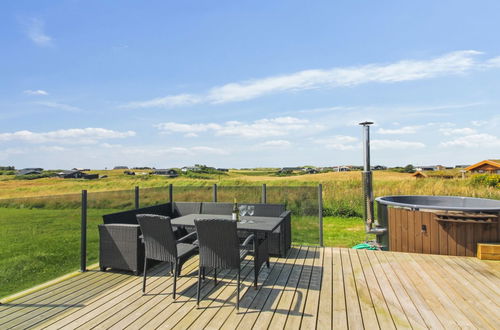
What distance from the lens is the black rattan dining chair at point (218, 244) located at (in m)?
2.74

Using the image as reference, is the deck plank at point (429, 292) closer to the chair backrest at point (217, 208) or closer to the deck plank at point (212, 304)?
the deck plank at point (212, 304)

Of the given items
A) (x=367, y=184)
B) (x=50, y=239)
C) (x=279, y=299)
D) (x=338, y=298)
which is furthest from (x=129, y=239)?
(x=50, y=239)

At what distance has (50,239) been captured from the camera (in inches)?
353

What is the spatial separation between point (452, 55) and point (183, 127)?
16996 millimetres

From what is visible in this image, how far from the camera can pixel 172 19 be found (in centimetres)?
738

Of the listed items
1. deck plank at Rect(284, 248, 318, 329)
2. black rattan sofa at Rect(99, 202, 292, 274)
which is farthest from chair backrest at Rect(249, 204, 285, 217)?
deck plank at Rect(284, 248, 318, 329)

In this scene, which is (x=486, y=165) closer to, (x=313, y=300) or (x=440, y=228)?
(x=440, y=228)

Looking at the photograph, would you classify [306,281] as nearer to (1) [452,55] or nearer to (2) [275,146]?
(1) [452,55]

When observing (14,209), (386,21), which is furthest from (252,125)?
(14,209)

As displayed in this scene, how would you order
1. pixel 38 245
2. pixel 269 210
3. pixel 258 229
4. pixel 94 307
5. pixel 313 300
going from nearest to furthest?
1. pixel 94 307
2. pixel 313 300
3. pixel 258 229
4. pixel 269 210
5. pixel 38 245

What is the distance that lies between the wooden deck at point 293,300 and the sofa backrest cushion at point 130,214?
785 millimetres

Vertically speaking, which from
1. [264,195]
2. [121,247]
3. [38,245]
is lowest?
[38,245]

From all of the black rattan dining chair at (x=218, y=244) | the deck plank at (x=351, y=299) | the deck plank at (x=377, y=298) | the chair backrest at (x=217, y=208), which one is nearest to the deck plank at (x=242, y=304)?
the black rattan dining chair at (x=218, y=244)

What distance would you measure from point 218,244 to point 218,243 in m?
0.01
